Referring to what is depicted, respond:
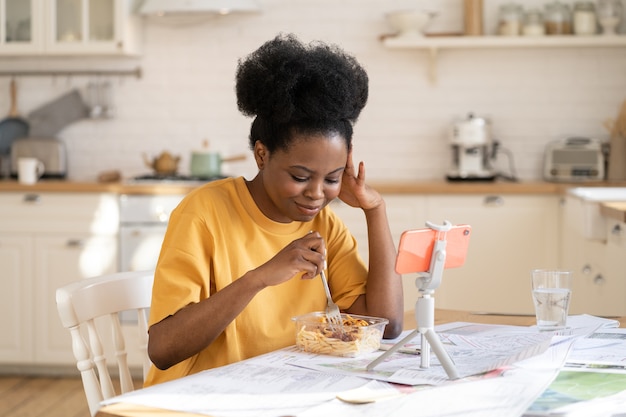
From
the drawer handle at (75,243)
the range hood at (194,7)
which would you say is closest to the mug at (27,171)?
the drawer handle at (75,243)

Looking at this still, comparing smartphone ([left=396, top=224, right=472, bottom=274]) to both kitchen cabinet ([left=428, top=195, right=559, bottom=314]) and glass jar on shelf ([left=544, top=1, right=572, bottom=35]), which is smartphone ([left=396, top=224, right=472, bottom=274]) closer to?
kitchen cabinet ([left=428, top=195, right=559, bottom=314])

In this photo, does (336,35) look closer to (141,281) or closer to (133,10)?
(133,10)

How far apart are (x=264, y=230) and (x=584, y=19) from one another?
3.25m

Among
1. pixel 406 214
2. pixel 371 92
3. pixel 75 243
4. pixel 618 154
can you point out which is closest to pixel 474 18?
pixel 371 92

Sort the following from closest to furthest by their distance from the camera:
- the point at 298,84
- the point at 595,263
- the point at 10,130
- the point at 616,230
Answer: the point at 298,84 < the point at 616,230 < the point at 595,263 < the point at 10,130

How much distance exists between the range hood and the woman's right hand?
10.2 ft

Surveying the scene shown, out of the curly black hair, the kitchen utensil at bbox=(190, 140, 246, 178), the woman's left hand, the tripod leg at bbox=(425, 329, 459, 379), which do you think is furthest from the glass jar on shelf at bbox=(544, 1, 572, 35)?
the tripod leg at bbox=(425, 329, 459, 379)

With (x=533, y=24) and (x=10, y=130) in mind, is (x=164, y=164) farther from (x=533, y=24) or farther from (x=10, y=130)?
(x=533, y=24)

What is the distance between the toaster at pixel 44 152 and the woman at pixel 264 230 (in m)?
3.24

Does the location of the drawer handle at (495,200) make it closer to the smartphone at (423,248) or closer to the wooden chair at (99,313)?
the wooden chair at (99,313)

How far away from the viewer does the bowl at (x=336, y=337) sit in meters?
1.41

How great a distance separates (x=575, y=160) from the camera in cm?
447

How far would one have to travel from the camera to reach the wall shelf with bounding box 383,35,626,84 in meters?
4.44

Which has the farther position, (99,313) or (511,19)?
(511,19)
